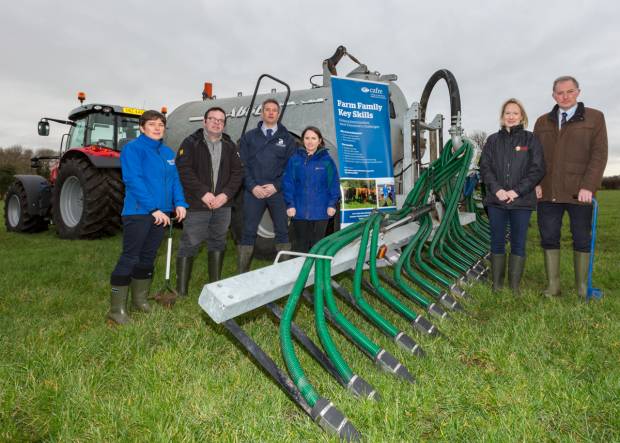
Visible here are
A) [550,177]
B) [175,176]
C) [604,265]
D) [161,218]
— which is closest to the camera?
[161,218]

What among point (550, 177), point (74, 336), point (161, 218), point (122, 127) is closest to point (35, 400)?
point (74, 336)

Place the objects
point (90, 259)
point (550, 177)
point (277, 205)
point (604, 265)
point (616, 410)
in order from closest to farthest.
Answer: point (616, 410) < point (550, 177) < point (277, 205) < point (604, 265) < point (90, 259)

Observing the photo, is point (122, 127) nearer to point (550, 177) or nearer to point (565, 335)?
point (550, 177)

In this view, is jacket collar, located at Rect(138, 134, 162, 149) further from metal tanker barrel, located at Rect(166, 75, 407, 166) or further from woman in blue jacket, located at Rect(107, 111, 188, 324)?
metal tanker barrel, located at Rect(166, 75, 407, 166)

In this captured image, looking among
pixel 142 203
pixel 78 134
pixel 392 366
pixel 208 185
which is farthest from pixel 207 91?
pixel 392 366

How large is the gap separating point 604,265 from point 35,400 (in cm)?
552

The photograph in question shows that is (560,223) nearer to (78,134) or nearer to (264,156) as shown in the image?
(264,156)

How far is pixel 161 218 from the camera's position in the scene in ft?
10.4

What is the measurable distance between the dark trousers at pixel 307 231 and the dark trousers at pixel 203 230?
65cm

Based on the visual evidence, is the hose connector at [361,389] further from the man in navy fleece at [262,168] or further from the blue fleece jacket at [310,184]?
the man in navy fleece at [262,168]

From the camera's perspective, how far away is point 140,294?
345 cm

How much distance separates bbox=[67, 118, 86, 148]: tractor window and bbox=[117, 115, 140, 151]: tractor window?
0.67 meters

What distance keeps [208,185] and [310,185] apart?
0.89 m

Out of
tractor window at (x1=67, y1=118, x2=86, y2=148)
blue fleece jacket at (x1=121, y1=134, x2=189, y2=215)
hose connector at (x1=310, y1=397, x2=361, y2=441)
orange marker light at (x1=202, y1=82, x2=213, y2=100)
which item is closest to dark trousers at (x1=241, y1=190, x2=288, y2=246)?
blue fleece jacket at (x1=121, y1=134, x2=189, y2=215)
